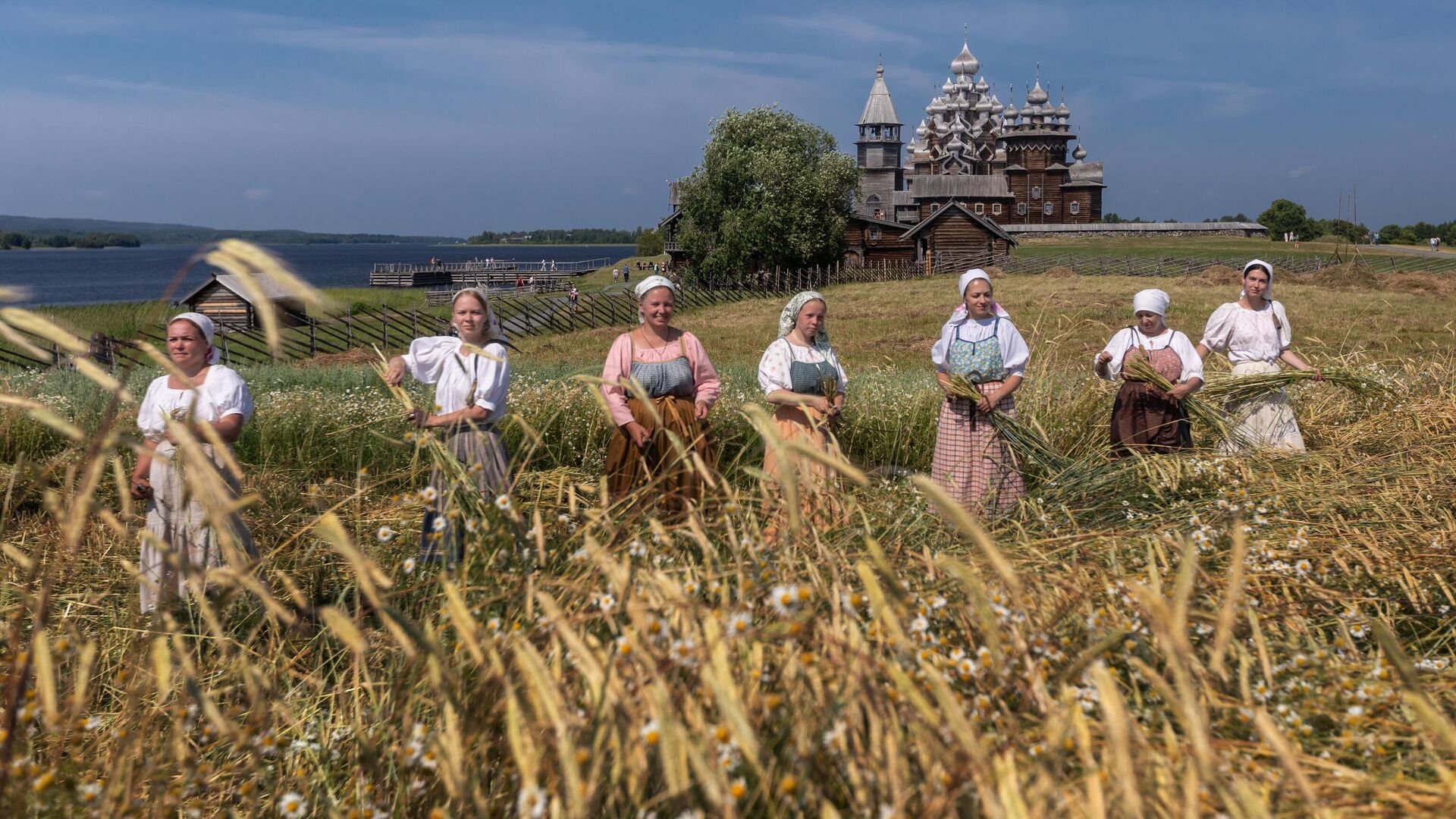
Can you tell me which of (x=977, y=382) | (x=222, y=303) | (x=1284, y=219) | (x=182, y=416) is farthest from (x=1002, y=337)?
(x=1284, y=219)

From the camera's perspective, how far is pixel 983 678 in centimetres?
207

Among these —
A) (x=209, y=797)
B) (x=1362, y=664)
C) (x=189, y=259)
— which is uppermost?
(x=189, y=259)

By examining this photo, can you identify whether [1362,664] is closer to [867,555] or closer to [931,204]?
[867,555]

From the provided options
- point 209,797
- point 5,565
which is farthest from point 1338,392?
point 5,565

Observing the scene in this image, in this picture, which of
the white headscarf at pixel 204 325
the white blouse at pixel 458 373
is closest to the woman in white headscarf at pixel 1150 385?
the white blouse at pixel 458 373

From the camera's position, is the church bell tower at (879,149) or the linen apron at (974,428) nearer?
the linen apron at (974,428)

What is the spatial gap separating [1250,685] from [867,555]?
34.0 inches

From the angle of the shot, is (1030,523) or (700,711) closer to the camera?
(700,711)

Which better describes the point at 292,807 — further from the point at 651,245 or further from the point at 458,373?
the point at 651,245

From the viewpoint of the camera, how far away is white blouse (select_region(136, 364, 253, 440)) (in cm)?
372

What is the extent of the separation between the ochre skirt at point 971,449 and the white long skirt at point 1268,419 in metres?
1.47

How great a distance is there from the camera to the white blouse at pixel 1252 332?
578cm

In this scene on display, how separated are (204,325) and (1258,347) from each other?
538cm

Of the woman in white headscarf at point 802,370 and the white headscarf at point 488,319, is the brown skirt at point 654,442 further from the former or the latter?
the white headscarf at point 488,319
